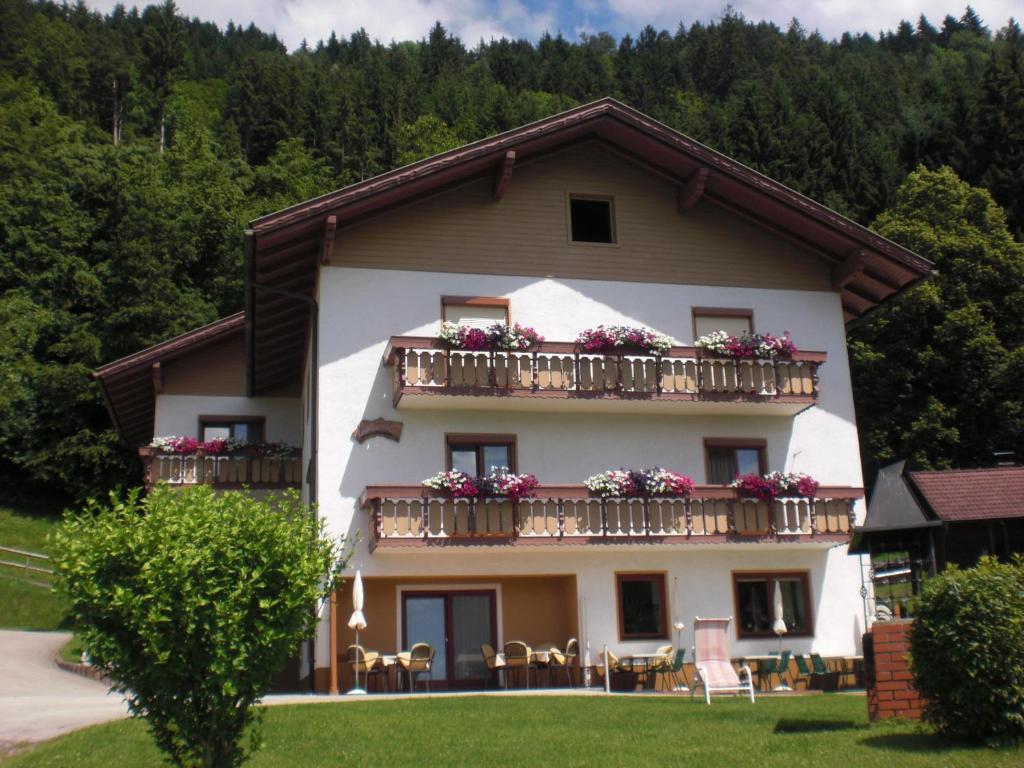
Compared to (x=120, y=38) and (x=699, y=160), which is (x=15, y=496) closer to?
(x=699, y=160)

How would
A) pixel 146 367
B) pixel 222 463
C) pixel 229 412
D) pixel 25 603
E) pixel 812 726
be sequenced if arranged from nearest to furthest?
pixel 812 726 < pixel 222 463 < pixel 146 367 < pixel 229 412 < pixel 25 603

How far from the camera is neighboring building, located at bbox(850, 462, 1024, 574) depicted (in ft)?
56.1

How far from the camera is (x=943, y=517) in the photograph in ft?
58.2

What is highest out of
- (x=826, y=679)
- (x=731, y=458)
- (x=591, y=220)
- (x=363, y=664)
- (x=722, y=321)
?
(x=591, y=220)

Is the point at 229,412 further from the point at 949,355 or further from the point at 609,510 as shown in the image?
the point at 949,355

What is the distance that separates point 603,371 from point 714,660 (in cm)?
695

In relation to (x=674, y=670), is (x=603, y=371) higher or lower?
higher

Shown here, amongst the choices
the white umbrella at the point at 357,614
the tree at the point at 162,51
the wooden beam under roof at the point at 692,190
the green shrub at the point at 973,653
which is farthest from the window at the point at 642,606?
the tree at the point at 162,51

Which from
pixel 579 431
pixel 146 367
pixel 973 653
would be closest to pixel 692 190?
pixel 579 431

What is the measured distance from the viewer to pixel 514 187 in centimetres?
2406

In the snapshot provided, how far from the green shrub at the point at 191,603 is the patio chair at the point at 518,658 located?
39.2ft

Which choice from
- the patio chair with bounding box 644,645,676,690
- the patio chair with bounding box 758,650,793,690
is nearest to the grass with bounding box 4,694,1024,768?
the patio chair with bounding box 758,650,793,690

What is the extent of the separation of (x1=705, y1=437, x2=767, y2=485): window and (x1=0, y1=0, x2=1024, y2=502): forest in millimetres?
16212

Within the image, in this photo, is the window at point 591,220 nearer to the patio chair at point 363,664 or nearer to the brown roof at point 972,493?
the brown roof at point 972,493
